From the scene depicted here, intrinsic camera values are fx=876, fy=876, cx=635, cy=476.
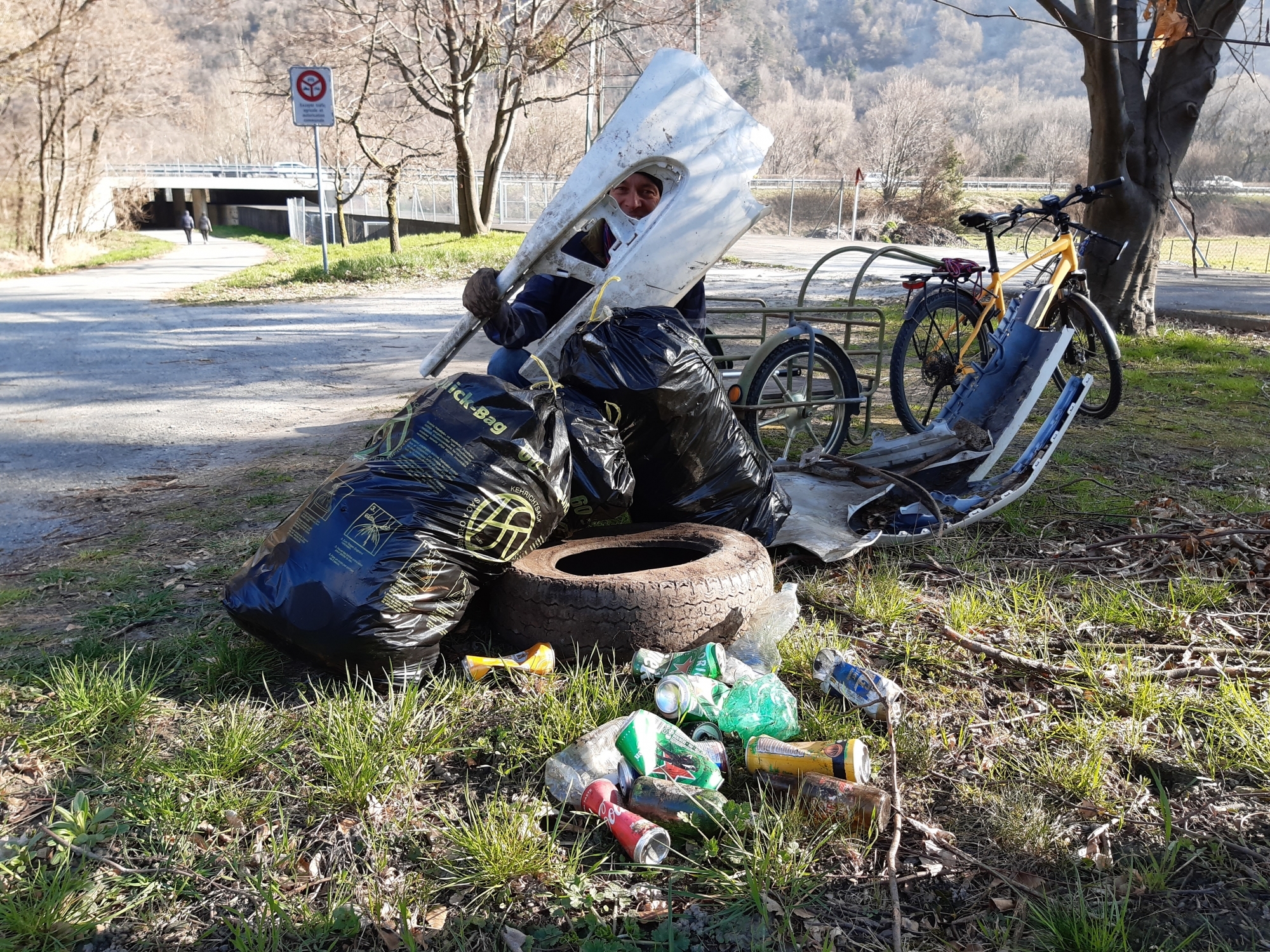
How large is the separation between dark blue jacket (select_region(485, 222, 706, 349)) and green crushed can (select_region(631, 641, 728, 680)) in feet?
5.42

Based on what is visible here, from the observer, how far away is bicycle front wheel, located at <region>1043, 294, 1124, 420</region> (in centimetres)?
557

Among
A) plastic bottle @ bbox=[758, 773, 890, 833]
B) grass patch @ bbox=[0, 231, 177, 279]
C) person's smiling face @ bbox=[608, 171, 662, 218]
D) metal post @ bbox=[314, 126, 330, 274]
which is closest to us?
plastic bottle @ bbox=[758, 773, 890, 833]

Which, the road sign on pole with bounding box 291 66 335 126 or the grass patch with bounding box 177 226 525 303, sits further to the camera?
the grass patch with bounding box 177 226 525 303

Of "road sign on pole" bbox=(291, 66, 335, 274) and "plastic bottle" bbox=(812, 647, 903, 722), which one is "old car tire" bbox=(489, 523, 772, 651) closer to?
"plastic bottle" bbox=(812, 647, 903, 722)

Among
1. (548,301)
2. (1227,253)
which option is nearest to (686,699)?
(548,301)

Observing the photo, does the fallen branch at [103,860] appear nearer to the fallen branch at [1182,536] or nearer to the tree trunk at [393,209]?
the fallen branch at [1182,536]

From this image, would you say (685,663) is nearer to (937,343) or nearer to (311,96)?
(937,343)

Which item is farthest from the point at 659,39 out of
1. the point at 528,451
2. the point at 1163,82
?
the point at 528,451

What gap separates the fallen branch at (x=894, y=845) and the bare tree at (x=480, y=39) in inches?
727

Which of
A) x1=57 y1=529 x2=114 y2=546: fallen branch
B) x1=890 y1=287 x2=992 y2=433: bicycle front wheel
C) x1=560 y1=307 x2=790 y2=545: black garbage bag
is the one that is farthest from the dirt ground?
x1=890 y1=287 x2=992 y2=433: bicycle front wheel

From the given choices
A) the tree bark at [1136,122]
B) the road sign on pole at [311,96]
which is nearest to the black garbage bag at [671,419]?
the tree bark at [1136,122]

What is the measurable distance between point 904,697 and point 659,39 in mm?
22101

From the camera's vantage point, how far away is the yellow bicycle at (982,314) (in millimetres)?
5484

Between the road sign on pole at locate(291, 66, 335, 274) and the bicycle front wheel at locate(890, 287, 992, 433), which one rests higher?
the road sign on pole at locate(291, 66, 335, 274)
